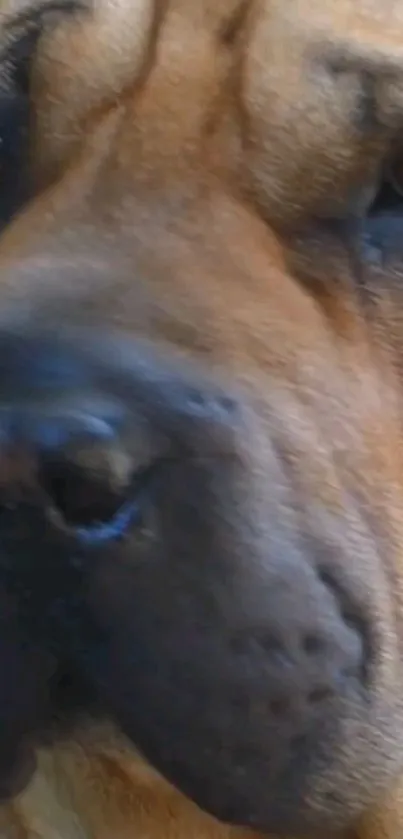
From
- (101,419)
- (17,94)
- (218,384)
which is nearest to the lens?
(101,419)

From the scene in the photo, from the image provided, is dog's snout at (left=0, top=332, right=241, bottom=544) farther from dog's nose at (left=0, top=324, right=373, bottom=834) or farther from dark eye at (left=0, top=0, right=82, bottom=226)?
dark eye at (left=0, top=0, right=82, bottom=226)

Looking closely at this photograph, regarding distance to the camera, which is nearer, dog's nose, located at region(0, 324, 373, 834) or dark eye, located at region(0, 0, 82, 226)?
dog's nose, located at region(0, 324, 373, 834)

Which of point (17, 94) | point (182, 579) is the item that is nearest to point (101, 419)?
point (182, 579)

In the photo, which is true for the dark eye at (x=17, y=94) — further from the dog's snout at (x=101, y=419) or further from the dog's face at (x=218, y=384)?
the dog's snout at (x=101, y=419)

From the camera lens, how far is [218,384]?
40.3 inches

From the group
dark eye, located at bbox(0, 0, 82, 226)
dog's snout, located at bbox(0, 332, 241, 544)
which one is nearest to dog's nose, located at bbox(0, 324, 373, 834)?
dog's snout, located at bbox(0, 332, 241, 544)

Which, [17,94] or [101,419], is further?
[17,94]

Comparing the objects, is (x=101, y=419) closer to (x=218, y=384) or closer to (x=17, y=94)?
(x=218, y=384)

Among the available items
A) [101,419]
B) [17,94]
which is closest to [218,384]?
[101,419]

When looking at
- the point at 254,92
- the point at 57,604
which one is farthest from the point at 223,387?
the point at 254,92

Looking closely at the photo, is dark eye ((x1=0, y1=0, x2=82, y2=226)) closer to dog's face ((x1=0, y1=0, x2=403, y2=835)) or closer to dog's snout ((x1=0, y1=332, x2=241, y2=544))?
dog's face ((x1=0, y1=0, x2=403, y2=835))

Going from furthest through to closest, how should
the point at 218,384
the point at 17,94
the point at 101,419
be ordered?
the point at 17,94
the point at 218,384
the point at 101,419

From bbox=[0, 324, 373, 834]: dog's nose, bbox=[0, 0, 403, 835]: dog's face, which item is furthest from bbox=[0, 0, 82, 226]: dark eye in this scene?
bbox=[0, 324, 373, 834]: dog's nose

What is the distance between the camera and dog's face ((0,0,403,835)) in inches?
36.7
